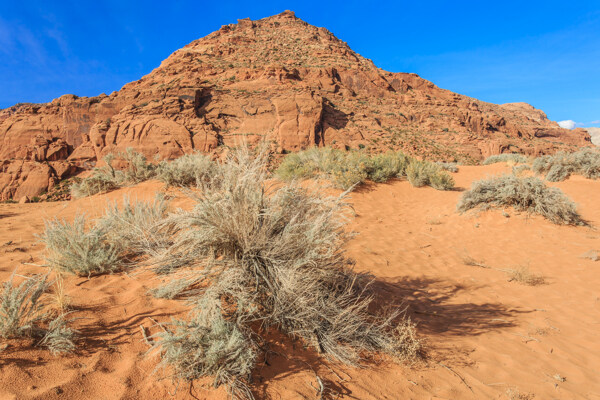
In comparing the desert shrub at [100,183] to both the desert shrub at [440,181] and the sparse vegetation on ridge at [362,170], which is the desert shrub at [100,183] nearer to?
the sparse vegetation on ridge at [362,170]

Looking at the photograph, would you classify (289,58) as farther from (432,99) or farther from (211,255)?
(211,255)

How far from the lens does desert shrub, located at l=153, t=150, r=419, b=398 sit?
7.16 feet

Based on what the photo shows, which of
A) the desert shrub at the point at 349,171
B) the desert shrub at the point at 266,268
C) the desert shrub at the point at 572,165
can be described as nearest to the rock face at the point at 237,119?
the desert shrub at the point at 349,171

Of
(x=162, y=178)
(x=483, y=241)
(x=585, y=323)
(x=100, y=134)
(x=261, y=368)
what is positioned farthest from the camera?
(x=100, y=134)

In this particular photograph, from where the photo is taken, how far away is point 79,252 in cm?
271

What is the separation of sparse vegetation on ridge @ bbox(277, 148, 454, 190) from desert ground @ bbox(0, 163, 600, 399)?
448 centimetres

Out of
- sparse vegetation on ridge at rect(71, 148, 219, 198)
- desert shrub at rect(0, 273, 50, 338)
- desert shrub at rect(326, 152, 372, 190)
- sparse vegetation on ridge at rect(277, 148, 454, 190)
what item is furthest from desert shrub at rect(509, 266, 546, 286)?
sparse vegetation on ridge at rect(71, 148, 219, 198)

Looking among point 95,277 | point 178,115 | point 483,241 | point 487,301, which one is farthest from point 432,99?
point 95,277

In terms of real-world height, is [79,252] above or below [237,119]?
below

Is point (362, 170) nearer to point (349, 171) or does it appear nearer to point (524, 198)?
point (349, 171)

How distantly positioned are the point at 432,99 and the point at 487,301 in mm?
47353

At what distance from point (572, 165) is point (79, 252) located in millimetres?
15127

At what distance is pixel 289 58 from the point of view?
1791 inches

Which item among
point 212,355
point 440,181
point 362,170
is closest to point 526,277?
point 212,355
